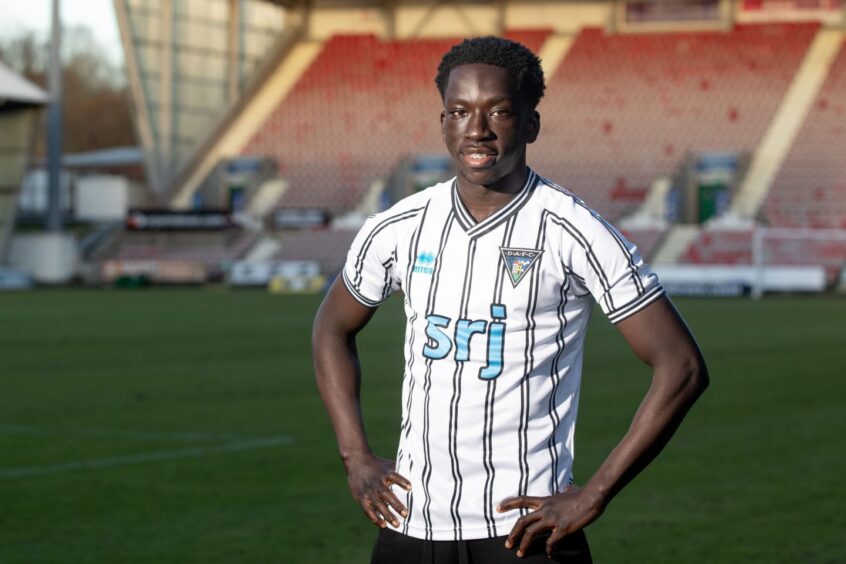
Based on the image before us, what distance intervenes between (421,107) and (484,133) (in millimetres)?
48344

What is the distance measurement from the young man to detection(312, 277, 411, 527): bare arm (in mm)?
156

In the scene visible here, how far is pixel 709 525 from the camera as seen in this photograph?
791cm

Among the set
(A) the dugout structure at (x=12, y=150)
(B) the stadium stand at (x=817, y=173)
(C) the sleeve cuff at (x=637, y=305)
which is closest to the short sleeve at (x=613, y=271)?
(C) the sleeve cuff at (x=637, y=305)

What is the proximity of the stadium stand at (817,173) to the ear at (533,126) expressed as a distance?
135ft

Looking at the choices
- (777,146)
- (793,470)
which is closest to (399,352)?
(793,470)

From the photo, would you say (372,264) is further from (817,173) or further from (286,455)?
(817,173)

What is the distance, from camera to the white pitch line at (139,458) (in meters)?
9.62

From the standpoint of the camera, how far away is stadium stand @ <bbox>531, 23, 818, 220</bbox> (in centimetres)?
4650

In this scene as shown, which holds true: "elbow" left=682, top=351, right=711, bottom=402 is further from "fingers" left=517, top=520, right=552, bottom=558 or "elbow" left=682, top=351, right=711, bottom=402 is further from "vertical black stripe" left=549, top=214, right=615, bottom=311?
"fingers" left=517, top=520, right=552, bottom=558

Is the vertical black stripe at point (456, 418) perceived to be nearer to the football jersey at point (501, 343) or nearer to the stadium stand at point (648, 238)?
the football jersey at point (501, 343)

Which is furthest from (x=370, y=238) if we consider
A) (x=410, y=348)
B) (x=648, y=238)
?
(x=648, y=238)

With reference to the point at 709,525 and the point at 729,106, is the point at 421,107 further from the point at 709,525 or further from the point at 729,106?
the point at 709,525

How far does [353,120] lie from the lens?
51844 millimetres

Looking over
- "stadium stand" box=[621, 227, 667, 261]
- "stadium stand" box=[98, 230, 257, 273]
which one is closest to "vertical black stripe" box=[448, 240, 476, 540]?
"stadium stand" box=[621, 227, 667, 261]
